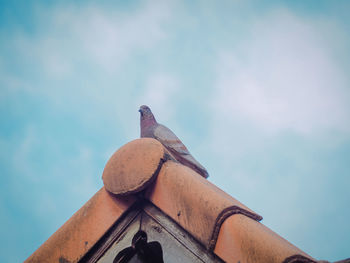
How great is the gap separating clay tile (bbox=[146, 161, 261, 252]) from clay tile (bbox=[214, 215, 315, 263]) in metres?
0.04

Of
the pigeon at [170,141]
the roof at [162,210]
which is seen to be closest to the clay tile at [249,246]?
the roof at [162,210]

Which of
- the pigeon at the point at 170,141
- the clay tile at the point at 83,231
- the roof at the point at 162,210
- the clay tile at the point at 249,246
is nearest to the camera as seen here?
the clay tile at the point at 249,246

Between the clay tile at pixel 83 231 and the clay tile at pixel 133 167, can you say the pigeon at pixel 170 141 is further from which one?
the clay tile at pixel 83 231

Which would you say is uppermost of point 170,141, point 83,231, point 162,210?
point 170,141

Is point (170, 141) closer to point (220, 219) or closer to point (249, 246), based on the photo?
point (220, 219)

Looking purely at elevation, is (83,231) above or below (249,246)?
below

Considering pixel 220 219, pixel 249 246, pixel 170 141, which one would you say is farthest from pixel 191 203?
pixel 170 141

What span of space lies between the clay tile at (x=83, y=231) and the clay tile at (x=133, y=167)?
0.09 meters

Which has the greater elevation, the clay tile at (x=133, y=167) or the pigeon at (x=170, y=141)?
the pigeon at (x=170, y=141)

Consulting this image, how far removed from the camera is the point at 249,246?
0.81 m

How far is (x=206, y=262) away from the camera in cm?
93

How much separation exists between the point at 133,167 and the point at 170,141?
5.51 feet

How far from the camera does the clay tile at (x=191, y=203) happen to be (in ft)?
3.04

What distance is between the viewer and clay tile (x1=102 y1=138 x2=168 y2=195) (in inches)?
43.9
